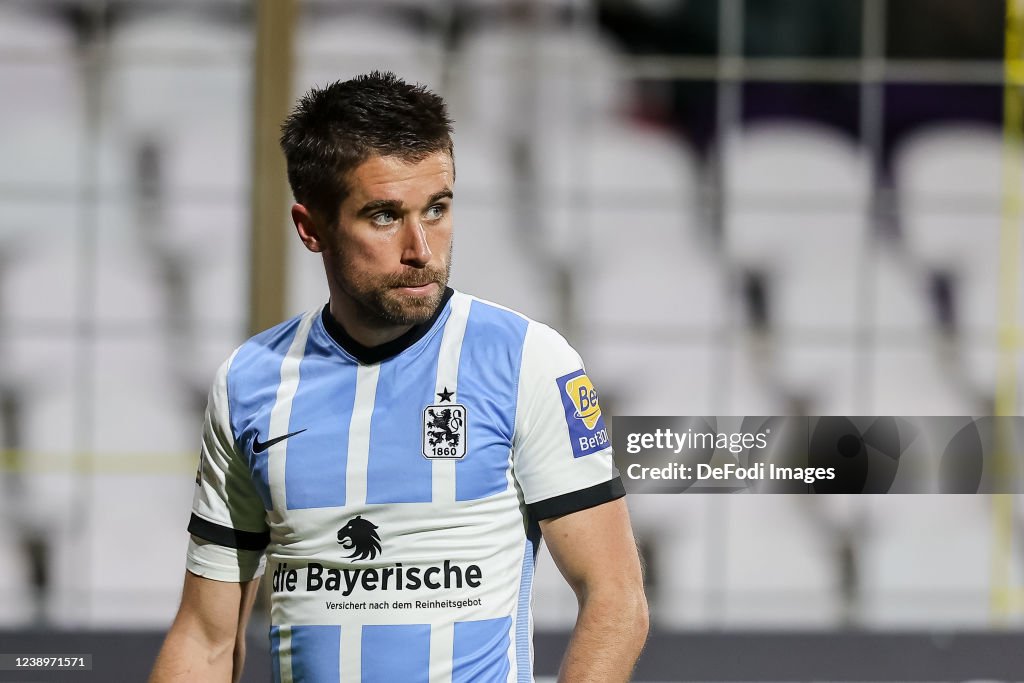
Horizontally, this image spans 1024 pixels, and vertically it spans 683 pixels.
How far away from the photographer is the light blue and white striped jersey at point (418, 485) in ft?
6.64

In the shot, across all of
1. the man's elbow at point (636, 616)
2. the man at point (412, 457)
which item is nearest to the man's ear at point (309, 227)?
the man at point (412, 457)

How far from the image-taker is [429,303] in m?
2.02

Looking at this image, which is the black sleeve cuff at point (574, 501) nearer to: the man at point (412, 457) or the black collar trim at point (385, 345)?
the man at point (412, 457)

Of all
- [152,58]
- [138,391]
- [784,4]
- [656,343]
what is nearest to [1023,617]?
[656,343]

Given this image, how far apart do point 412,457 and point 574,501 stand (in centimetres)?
26

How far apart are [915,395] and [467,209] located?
223 centimetres

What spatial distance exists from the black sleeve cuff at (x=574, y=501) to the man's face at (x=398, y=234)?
0.34m

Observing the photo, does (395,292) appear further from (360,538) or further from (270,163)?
(270,163)

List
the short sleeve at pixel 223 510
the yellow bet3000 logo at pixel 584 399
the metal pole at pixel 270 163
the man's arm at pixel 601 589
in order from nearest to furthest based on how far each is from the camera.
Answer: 1. the man's arm at pixel 601 589
2. the yellow bet3000 logo at pixel 584 399
3. the short sleeve at pixel 223 510
4. the metal pole at pixel 270 163

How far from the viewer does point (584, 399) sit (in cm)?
208

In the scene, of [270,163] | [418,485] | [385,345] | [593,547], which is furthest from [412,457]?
[270,163]

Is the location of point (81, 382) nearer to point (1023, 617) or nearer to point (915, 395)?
point (915, 395)

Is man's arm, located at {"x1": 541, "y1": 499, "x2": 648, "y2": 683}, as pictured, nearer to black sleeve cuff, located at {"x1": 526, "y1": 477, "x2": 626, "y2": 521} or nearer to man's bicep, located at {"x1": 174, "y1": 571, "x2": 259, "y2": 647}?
black sleeve cuff, located at {"x1": 526, "y1": 477, "x2": 626, "y2": 521}

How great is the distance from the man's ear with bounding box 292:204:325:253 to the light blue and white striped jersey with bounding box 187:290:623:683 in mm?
147
